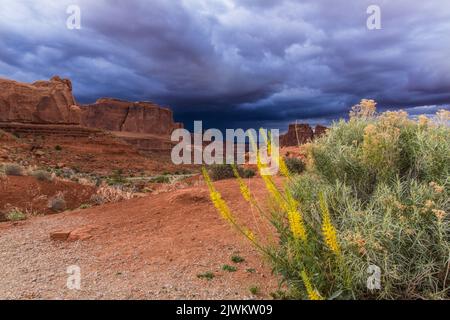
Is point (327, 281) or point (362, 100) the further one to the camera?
point (362, 100)

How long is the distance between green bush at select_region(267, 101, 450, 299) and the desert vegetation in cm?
1

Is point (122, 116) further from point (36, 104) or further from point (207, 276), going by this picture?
point (207, 276)

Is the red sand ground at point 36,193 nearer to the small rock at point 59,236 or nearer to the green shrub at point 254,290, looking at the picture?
the small rock at point 59,236

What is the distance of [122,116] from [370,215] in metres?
133

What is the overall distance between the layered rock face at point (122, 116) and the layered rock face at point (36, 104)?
5407cm

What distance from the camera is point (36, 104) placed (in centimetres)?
6688

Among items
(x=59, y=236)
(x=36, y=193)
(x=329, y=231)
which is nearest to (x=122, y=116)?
(x=36, y=193)

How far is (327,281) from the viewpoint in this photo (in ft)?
11.2

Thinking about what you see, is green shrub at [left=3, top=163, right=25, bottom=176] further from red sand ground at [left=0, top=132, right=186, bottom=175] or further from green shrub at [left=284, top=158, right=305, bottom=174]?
red sand ground at [left=0, top=132, right=186, bottom=175]

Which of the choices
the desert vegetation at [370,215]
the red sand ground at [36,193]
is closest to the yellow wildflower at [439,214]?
the desert vegetation at [370,215]

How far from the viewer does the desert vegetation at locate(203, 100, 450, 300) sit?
127 inches
